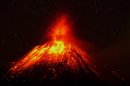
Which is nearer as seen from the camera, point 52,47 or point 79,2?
point 52,47

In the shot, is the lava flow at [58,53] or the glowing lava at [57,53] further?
the glowing lava at [57,53]

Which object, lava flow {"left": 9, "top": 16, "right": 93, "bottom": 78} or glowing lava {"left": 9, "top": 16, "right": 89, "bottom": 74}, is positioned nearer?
lava flow {"left": 9, "top": 16, "right": 93, "bottom": 78}

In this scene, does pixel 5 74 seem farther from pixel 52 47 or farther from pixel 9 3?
pixel 9 3

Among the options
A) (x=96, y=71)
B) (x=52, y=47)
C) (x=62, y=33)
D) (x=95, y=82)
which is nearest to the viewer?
(x=95, y=82)

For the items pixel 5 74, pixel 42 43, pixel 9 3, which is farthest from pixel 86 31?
pixel 5 74
